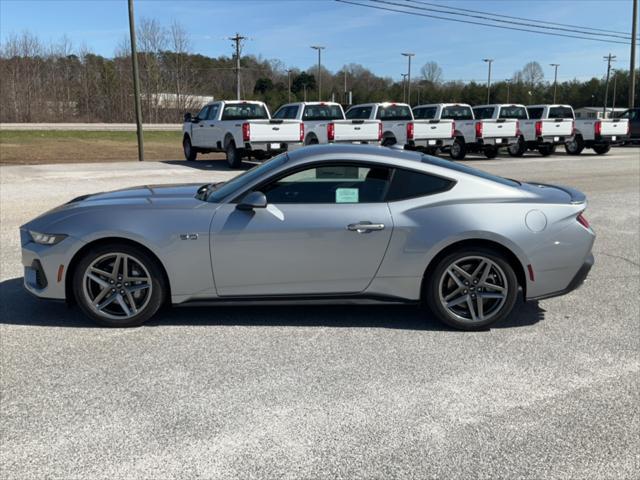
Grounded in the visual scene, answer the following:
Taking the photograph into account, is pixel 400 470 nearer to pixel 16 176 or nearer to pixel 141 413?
pixel 141 413

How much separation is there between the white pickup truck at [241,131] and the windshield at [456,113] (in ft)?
24.3

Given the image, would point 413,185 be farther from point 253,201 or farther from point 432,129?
point 432,129

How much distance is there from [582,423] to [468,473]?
896 millimetres

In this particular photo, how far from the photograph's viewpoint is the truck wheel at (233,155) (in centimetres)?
1831

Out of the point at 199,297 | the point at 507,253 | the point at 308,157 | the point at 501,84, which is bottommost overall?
the point at 199,297

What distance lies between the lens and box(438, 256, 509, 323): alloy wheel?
463 centimetres

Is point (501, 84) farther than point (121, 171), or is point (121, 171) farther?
point (501, 84)

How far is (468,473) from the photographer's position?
9.21 feet

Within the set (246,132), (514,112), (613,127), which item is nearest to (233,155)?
(246,132)

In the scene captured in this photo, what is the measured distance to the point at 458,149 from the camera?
2312cm

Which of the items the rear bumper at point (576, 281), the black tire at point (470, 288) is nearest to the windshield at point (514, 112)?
the rear bumper at point (576, 281)

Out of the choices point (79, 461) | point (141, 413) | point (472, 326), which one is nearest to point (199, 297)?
point (141, 413)

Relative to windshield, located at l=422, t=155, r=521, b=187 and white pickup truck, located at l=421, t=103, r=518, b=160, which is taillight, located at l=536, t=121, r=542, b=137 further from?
windshield, located at l=422, t=155, r=521, b=187

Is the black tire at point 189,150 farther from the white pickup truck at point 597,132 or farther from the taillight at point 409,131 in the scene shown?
the white pickup truck at point 597,132
